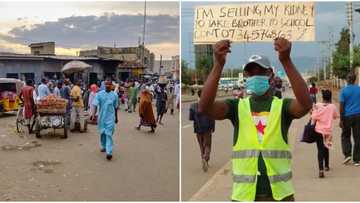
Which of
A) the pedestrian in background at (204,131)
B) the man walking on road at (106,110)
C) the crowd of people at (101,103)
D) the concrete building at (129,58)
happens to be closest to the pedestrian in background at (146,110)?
the crowd of people at (101,103)

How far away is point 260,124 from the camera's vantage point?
3.24 m

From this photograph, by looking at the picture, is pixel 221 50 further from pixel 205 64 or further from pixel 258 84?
pixel 205 64

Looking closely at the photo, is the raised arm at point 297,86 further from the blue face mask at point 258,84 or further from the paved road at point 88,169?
the paved road at point 88,169

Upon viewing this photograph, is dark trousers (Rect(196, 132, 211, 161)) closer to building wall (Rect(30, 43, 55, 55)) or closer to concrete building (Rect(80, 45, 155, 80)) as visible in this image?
building wall (Rect(30, 43, 55, 55))

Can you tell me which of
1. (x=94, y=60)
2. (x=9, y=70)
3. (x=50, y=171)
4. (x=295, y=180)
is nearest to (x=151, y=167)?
(x=50, y=171)

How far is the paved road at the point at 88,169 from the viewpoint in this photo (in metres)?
7.59

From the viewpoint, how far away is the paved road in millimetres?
7594

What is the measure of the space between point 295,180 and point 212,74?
16.8 ft

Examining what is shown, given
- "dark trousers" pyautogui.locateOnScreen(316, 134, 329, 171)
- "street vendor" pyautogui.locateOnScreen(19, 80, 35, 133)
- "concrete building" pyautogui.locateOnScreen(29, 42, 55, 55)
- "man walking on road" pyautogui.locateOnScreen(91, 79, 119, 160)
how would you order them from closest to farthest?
1. "dark trousers" pyautogui.locateOnScreen(316, 134, 329, 171)
2. "man walking on road" pyautogui.locateOnScreen(91, 79, 119, 160)
3. "street vendor" pyautogui.locateOnScreen(19, 80, 35, 133)
4. "concrete building" pyautogui.locateOnScreen(29, 42, 55, 55)

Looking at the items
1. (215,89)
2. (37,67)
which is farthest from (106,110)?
(37,67)

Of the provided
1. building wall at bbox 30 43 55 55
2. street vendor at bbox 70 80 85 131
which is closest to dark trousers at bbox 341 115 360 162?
street vendor at bbox 70 80 85 131

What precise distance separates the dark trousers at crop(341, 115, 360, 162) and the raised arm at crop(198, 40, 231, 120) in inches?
257

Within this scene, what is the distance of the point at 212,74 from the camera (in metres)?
3.24

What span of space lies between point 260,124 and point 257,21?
241 centimetres
